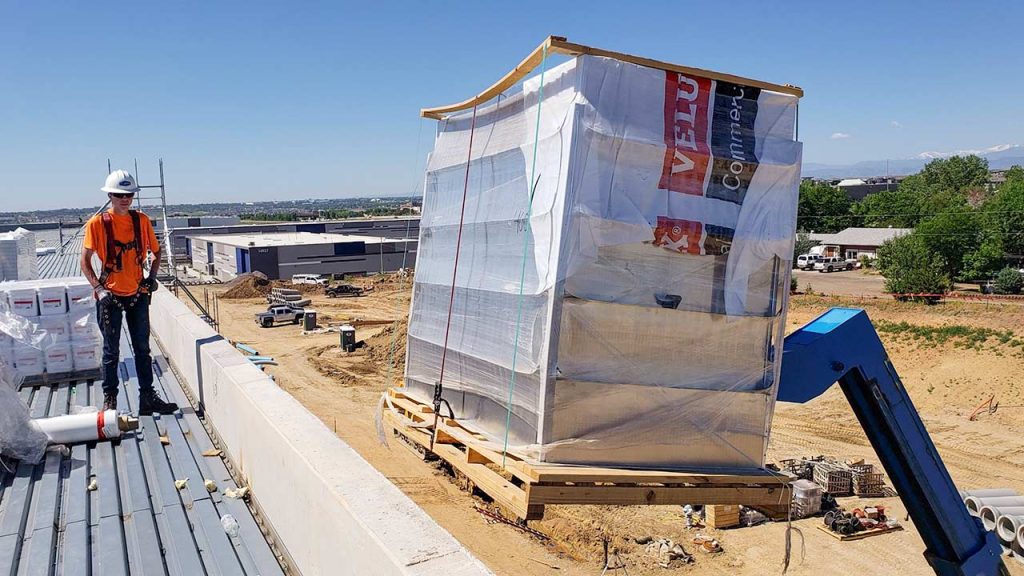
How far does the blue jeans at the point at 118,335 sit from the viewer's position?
6301 millimetres

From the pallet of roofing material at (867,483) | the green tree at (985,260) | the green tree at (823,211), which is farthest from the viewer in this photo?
the green tree at (823,211)

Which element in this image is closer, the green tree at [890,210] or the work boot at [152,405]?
the work boot at [152,405]

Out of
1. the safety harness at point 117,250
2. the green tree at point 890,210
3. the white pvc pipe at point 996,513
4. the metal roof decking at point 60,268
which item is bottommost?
the white pvc pipe at point 996,513

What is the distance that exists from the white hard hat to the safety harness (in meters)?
0.23

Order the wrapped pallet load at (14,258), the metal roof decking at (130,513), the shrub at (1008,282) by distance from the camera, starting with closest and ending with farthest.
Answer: the metal roof decking at (130,513)
the wrapped pallet load at (14,258)
the shrub at (1008,282)

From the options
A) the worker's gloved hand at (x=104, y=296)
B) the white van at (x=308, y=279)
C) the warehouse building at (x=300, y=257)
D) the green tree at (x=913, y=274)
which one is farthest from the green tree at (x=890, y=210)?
the worker's gloved hand at (x=104, y=296)

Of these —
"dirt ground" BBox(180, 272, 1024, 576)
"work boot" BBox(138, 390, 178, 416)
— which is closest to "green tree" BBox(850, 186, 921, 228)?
"dirt ground" BBox(180, 272, 1024, 576)

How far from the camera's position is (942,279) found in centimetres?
3441

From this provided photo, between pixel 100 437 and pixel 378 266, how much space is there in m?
50.1

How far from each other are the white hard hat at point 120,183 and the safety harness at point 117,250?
232 millimetres

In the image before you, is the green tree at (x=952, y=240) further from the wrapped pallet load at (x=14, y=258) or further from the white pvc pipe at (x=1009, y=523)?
the wrapped pallet load at (x=14, y=258)

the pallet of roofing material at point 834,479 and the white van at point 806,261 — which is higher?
the white van at point 806,261

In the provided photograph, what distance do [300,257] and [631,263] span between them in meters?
50.1

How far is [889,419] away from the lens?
604 centimetres
